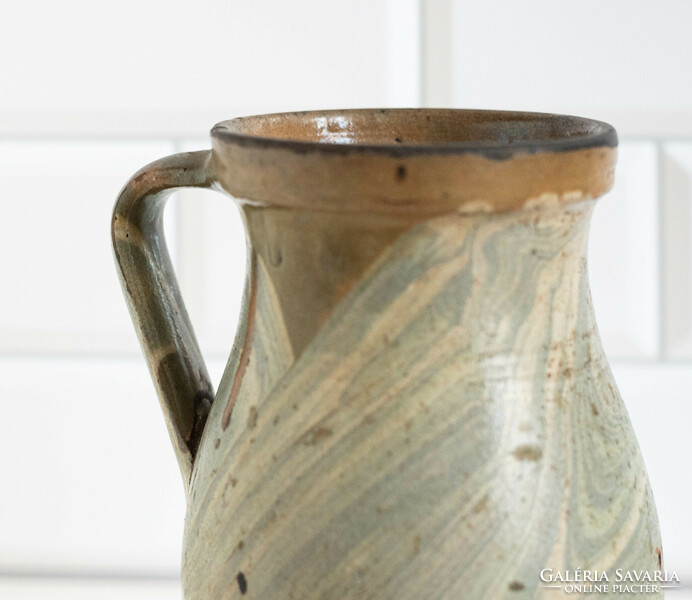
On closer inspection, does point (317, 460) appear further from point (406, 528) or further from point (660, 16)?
point (660, 16)

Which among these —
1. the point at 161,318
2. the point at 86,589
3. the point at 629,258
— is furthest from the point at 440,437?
the point at 86,589

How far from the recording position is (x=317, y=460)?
38 centimetres

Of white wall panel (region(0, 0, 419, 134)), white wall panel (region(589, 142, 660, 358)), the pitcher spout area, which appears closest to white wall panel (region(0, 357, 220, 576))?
white wall panel (region(0, 0, 419, 134))

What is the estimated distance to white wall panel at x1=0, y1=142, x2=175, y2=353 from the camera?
82 centimetres

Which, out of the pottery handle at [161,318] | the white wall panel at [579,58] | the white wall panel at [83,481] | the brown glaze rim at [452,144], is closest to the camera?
the brown glaze rim at [452,144]

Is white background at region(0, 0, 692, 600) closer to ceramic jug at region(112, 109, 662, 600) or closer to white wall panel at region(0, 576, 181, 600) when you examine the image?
white wall panel at region(0, 576, 181, 600)

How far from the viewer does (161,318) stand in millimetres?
481

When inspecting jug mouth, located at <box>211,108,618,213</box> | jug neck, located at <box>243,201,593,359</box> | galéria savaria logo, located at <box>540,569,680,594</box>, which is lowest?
galéria savaria logo, located at <box>540,569,680,594</box>

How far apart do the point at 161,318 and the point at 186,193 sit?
1.16 feet

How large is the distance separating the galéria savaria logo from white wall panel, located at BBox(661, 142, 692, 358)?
43cm

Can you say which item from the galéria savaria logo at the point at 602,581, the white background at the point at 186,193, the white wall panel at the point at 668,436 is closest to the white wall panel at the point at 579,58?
the white background at the point at 186,193

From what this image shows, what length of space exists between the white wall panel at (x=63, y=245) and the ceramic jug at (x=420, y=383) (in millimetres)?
444

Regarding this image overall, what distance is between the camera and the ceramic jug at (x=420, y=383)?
1.19 feet

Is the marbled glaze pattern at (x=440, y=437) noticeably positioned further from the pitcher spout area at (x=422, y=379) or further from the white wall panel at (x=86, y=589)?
the white wall panel at (x=86, y=589)
